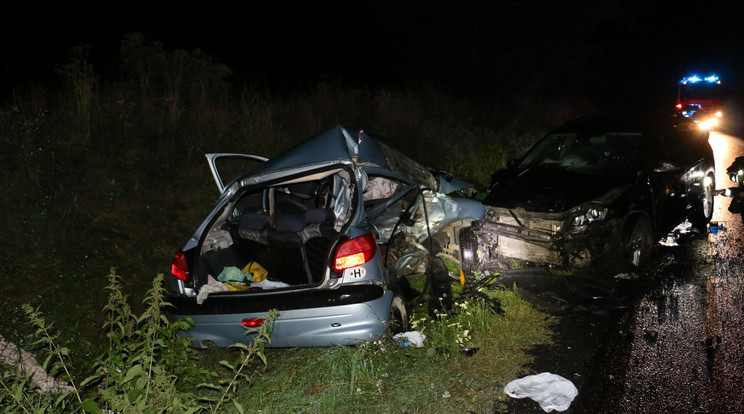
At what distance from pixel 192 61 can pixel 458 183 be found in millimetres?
7064

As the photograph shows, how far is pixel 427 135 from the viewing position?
12.0 metres

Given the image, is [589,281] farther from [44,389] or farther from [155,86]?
[155,86]

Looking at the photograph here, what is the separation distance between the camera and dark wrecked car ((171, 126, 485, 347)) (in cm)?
405

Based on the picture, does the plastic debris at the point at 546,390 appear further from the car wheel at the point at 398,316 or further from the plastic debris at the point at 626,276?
the plastic debris at the point at 626,276

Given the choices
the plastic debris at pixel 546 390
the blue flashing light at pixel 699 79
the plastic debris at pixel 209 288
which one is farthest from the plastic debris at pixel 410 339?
the blue flashing light at pixel 699 79

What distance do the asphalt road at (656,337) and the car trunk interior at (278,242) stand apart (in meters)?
2.02

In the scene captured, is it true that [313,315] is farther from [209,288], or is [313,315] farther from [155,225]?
[155,225]

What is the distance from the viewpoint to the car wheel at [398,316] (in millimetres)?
4406

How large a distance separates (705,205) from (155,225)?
7.72 metres

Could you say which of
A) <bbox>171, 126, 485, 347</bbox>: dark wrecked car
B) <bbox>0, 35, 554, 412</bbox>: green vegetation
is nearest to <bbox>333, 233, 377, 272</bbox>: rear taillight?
<bbox>171, 126, 485, 347</bbox>: dark wrecked car

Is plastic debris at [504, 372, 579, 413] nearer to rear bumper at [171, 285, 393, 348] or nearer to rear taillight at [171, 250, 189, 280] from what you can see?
rear bumper at [171, 285, 393, 348]

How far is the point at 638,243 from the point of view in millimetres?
5863

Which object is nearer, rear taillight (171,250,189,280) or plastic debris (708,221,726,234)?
rear taillight (171,250,189,280)

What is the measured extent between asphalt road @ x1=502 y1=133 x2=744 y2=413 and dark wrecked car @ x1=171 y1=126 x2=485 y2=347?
1.26m
